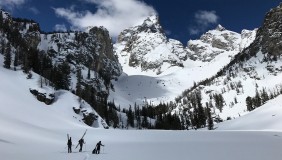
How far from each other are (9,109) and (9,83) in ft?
119

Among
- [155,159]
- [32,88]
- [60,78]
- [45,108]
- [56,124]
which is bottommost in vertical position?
[155,159]

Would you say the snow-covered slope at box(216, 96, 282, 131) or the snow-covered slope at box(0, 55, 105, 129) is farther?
the snow-covered slope at box(216, 96, 282, 131)

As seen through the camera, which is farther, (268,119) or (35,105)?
(35,105)

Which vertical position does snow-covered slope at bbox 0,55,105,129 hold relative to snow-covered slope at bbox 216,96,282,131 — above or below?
above

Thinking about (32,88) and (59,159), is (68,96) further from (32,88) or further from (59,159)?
(59,159)

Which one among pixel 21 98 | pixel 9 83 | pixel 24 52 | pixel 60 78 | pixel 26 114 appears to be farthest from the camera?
pixel 60 78

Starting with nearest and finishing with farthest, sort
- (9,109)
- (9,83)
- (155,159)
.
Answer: (155,159)
(9,109)
(9,83)

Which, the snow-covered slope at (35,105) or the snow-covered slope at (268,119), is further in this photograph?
the snow-covered slope at (268,119)

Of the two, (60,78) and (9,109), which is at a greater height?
(60,78)

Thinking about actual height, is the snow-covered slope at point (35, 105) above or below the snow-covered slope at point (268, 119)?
above

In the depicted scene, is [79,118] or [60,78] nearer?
[79,118]

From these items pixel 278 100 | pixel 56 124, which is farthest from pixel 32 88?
pixel 278 100

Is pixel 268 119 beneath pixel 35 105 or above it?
beneath

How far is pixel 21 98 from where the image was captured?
110m
